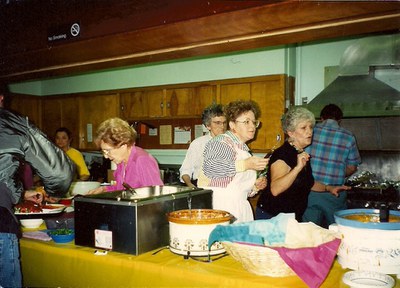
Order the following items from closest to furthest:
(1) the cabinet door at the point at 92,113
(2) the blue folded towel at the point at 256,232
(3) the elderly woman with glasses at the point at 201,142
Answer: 1. (2) the blue folded towel at the point at 256,232
2. (3) the elderly woman with glasses at the point at 201,142
3. (1) the cabinet door at the point at 92,113

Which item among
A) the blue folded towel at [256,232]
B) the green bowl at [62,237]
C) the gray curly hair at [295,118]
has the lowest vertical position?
the green bowl at [62,237]

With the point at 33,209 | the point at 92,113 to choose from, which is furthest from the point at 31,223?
the point at 92,113

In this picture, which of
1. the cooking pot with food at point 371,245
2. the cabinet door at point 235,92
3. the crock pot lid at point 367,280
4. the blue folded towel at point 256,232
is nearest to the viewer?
the crock pot lid at point 367,280

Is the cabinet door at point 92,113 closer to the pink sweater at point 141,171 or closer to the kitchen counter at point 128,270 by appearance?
the pink sweater at point 141,171

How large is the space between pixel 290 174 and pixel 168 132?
3.22 metres

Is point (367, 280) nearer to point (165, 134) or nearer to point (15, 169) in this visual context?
point (15, 169)

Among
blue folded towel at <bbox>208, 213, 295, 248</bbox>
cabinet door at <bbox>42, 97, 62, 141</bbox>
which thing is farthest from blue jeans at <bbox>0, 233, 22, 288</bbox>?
cabinet door at <bbox>42, 97, 62, 141</bbox>

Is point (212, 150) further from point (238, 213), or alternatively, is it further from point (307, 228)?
point (307, 228)

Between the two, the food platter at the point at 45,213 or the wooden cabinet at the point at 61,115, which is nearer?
the food platter at the point at 45,213

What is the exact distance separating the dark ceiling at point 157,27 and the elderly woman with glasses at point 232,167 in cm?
50

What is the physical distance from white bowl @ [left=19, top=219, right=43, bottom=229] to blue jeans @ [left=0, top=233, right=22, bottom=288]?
61 cm

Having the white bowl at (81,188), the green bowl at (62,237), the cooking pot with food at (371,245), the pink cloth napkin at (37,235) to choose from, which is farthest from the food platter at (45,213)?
the cooking pot with food at (371,245)

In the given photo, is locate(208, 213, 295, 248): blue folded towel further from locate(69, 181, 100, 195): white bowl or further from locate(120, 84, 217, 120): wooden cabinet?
locate(120, 84, 217, 120): wooden cabinet

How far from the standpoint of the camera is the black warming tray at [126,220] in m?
1.78
